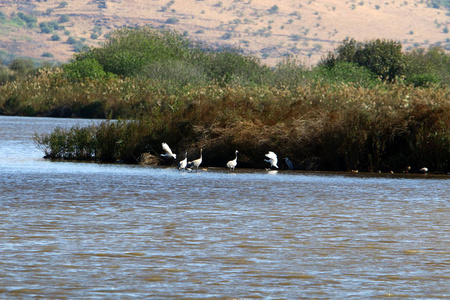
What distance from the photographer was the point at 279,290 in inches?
369

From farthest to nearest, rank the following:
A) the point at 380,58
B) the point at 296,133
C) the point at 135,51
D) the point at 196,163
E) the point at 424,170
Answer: the point at 135,51
the point at 380,58
the point at 296,133
the point at 196,163
the point at 424,170

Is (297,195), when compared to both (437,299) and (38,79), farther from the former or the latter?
(38,79)

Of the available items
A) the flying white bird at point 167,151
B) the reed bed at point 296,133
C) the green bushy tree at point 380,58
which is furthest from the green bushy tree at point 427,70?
the flying white bird at point 167,151

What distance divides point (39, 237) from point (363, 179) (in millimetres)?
13787

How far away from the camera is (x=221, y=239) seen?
503 inches

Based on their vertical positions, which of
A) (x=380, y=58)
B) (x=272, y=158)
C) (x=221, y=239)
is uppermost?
(x=380, y=58)

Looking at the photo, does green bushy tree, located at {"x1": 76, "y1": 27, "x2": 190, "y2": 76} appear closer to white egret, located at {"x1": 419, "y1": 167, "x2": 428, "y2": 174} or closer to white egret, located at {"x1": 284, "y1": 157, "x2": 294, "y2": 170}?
white egret, located at {"x1": 284, "y1": 157, "x2": 294, "y2": 170}

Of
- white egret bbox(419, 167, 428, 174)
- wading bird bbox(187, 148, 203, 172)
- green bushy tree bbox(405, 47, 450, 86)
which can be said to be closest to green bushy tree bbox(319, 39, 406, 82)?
green bushy tree bbox(405, 47, 450, 86)

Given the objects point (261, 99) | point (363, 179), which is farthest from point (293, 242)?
point (261, 99)

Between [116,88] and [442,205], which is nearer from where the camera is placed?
[442,205]

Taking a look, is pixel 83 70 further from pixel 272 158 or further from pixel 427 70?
pixel 272 158

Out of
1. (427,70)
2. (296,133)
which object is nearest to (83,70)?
(427,70)

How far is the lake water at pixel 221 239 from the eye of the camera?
31.2 ft

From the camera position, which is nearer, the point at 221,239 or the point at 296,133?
the point at 221,239
